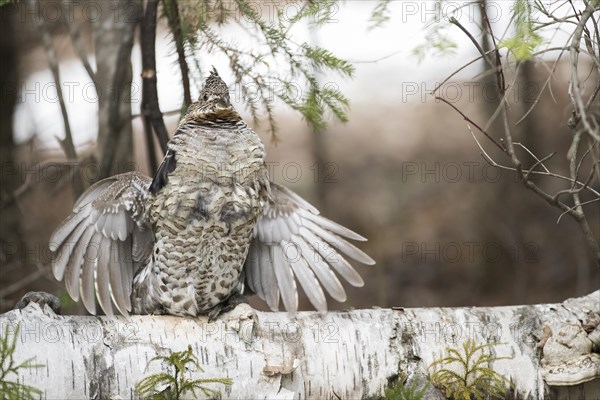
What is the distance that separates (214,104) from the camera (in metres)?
3.73

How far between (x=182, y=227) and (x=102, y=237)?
0.47 metres

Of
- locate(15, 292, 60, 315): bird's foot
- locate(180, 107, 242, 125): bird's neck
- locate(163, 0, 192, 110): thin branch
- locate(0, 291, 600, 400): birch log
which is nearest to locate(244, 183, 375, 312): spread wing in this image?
locate(0, 291, 600, 400): birch log

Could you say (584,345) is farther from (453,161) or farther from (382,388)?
(453,161)

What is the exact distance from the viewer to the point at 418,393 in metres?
3.47

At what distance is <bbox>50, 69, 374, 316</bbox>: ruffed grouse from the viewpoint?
12.0 feet

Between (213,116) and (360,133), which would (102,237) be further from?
(360,133)

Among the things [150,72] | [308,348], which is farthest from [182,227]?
[150,72]

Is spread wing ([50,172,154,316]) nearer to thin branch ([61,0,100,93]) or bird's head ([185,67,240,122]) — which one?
bird's head ([185,67,240,122])

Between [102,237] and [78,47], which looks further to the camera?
[78,47]

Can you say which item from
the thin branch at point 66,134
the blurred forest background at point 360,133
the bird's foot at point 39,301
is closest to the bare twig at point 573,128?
the blurred forest background at point 360,133

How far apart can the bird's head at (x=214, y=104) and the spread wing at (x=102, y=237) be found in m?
0.44

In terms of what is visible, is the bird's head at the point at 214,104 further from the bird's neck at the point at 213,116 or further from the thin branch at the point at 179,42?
the thin branch at the point at 179,42

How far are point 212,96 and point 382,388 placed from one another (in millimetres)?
1671

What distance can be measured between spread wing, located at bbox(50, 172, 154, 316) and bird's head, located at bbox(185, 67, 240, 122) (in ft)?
1.45
